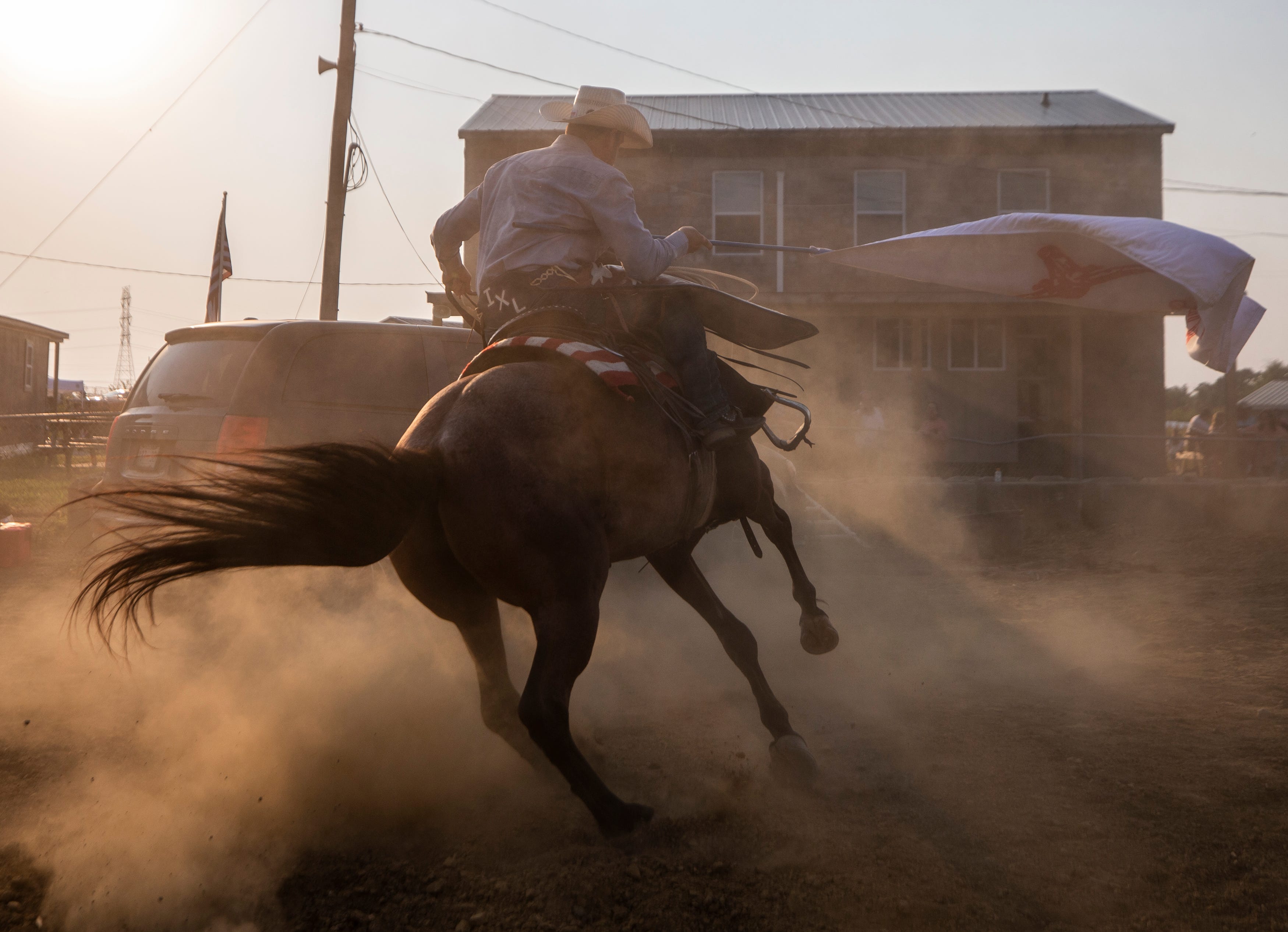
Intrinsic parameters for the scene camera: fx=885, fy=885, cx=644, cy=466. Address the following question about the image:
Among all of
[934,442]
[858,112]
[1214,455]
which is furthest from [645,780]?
[858,112]

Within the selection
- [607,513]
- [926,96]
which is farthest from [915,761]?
[926,96]

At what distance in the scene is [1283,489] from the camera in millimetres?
8367

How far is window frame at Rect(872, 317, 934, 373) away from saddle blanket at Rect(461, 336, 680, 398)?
47.5 ft

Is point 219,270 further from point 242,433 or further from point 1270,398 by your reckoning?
point 1270,398

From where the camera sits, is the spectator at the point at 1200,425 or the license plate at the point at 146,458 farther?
the spectator at the point at 1200,425

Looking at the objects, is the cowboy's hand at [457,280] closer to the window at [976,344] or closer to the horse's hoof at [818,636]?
the horse's hoof at [818,636]

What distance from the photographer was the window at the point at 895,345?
1691cm

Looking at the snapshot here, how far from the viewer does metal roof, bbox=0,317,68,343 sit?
28188 mm

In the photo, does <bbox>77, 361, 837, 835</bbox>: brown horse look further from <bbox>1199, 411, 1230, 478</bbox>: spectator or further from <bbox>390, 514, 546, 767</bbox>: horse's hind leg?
<bbox>1199, 411, 1230, 478</bbox>: spectator

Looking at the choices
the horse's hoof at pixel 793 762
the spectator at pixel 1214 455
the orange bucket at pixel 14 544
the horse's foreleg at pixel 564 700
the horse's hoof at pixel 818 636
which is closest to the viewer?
the horse's foreleg at pixel 564 700

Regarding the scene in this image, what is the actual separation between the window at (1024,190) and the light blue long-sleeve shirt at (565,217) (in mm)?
15436

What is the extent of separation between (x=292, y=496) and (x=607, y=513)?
95 centimetres

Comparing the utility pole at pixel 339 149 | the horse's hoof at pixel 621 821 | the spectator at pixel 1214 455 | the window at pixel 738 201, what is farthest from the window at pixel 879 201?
the horse's hoof at pixel 621 821

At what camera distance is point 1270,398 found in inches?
2169
